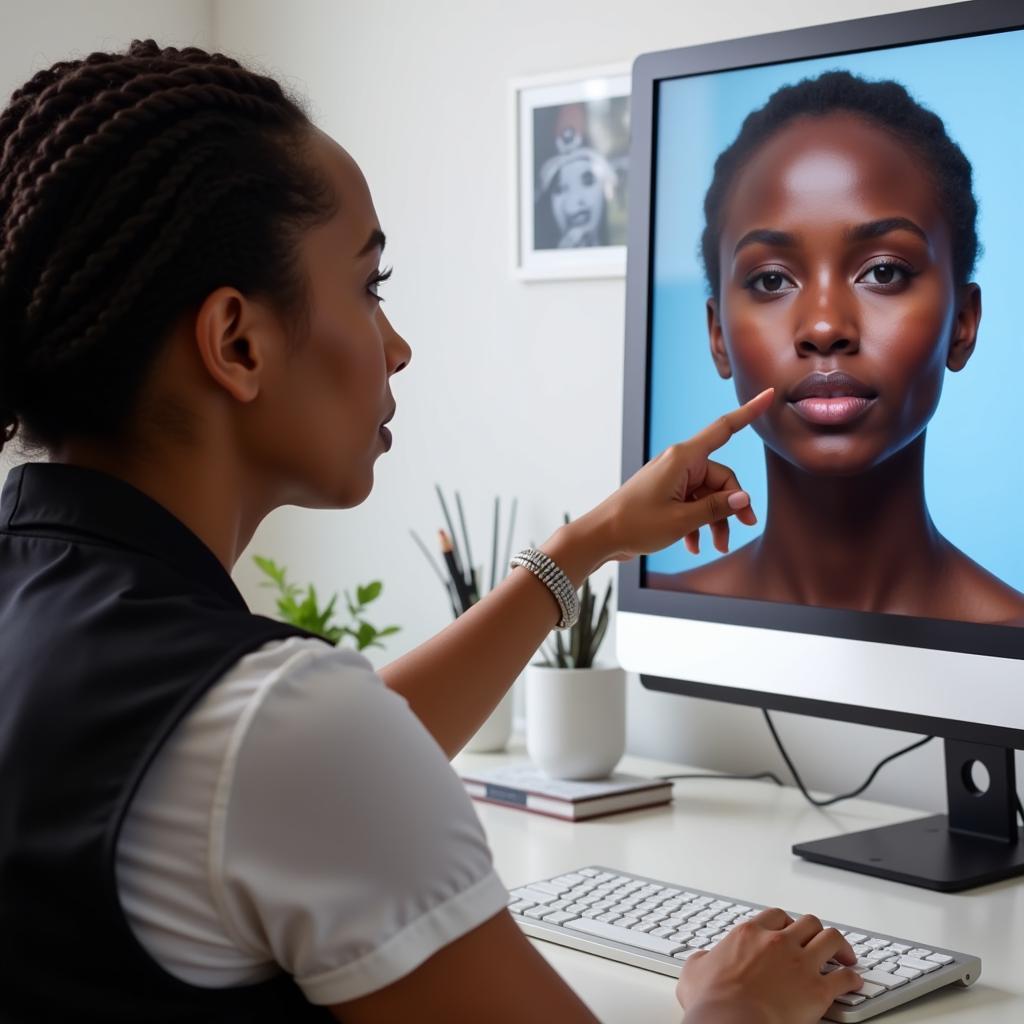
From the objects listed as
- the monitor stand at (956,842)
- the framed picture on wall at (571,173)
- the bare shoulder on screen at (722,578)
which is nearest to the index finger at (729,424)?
the bare shoulder on screen at (722,578)

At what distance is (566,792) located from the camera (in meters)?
1.44

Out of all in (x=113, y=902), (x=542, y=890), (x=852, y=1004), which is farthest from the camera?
(x=542, y=890)

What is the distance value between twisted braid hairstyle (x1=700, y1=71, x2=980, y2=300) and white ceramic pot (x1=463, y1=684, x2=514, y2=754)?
0.60m

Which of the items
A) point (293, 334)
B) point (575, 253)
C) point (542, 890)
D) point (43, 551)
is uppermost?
point (575, 253)

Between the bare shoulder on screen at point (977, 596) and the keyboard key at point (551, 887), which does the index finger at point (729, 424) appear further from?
the keyboard key at point (551, 887)

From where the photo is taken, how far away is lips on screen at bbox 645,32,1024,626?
1156 mm

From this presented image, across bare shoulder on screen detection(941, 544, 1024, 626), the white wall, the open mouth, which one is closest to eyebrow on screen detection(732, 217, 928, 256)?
the open mouth

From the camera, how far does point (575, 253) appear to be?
181 cm

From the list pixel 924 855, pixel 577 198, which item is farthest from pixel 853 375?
pixel 577 198

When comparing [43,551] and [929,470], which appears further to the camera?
[929,470]

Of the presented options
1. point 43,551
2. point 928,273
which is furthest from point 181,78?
point 928,273

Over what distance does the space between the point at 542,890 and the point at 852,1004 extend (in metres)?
0.29

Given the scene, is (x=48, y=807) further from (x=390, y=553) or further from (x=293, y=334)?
(x=390, y=553)

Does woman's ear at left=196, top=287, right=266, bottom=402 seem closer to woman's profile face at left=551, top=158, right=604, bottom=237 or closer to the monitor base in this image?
the monitor base
